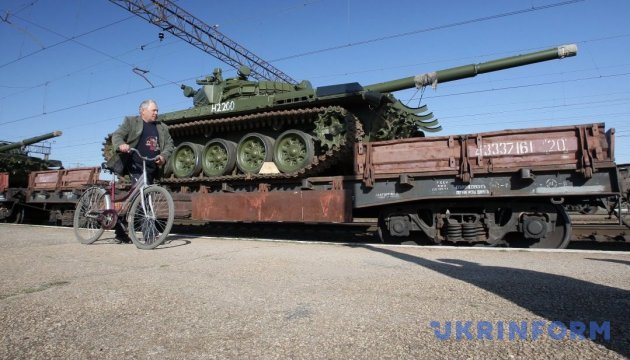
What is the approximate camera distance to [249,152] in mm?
9578

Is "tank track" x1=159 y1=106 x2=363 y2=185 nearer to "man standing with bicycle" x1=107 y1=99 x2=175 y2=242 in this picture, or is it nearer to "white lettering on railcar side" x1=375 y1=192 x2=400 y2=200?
"white lettering on railcar side" x1=375 y1=192 x2=400 y2=200

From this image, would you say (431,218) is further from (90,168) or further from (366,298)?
(90,168)

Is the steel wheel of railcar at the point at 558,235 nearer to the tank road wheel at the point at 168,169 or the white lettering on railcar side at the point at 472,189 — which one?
the white lettering on railcar side at the point at 472,189

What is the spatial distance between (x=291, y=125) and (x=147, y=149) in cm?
430

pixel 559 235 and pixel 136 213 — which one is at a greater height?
pixel 136 213

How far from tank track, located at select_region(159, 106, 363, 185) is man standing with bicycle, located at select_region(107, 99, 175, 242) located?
3.27 m

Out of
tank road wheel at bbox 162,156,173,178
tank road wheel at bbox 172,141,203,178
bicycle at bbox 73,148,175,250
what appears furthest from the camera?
tank road wheel at bbox 162,156,173,178

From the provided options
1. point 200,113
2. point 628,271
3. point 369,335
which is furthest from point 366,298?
point 200,113

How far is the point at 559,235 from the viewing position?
6223mm

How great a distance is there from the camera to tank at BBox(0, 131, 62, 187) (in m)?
15.5

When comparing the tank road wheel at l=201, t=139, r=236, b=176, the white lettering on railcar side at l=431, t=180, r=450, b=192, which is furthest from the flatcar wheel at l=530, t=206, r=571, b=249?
the tank road wheel at l=201, t=139, r=236, b=176

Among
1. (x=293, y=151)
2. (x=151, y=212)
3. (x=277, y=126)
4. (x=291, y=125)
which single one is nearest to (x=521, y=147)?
(x=293, y=151)

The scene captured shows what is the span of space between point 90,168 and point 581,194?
1234 centimetres

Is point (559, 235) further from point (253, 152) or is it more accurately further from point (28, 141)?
point (28, 141)
